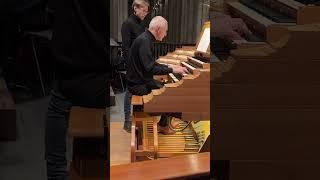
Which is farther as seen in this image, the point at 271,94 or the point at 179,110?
the point at 179,110

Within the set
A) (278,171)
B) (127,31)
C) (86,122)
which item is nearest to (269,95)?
(278,171)

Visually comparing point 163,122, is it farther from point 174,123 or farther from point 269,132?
point 269,132

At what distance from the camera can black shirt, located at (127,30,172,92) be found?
2.33 metres

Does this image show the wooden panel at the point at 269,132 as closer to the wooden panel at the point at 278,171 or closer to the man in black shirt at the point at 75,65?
the wooden panel at the point at 278,171

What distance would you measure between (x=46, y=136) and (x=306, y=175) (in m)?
0.37

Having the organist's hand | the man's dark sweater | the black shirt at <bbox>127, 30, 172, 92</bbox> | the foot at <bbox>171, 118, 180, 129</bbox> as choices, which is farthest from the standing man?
the foot at <bbox>171, 118, 180, 129</bbox>

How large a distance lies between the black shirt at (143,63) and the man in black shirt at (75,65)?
163cm

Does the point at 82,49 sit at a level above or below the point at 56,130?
above

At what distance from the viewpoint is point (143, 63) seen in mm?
2430

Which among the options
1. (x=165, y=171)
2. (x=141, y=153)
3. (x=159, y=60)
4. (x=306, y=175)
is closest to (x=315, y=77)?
(x=306, y=175)

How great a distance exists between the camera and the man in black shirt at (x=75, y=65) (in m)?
0.54

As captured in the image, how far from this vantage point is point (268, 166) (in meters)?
0.63

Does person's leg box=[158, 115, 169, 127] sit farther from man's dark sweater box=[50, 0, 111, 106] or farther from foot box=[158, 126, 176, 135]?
man's dark sweater box=[50, 0, 111, 106]

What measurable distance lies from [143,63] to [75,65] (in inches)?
73.9
